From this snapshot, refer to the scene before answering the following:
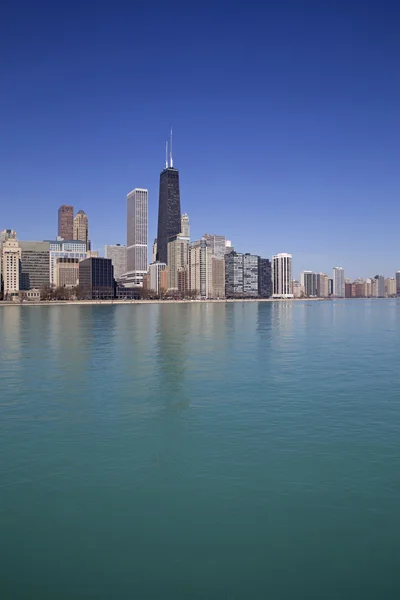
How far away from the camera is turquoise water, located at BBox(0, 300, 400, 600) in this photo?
37.9ft

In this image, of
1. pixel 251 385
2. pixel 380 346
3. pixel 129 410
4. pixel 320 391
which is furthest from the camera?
pixel 380 346

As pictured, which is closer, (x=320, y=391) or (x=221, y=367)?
(x=320, y=391)

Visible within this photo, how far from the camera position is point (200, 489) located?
1614 centimetres

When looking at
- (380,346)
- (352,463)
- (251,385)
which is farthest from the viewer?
(380,346)

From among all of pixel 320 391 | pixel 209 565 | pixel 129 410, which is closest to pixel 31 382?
pixel 129 410

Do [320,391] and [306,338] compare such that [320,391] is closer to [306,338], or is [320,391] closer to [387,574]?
[387,574]

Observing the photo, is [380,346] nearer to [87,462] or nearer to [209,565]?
[87,462]

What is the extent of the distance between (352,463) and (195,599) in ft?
31.4

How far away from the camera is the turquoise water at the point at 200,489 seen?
11547mm

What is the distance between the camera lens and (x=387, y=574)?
11648mm

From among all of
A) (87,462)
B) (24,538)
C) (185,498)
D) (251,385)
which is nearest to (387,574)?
(185,498)

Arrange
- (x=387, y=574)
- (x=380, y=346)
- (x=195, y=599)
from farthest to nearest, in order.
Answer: (x=380, y=346) < (x=387, y=574) < (x=195, y=599)

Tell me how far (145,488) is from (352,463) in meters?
7.81

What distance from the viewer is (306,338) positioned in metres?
69.3
